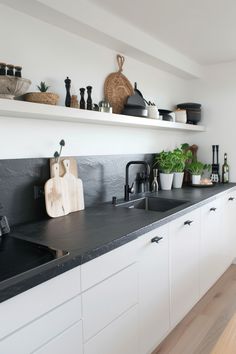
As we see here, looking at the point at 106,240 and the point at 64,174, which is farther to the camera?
the point at 64,174

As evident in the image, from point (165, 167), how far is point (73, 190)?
1236mm

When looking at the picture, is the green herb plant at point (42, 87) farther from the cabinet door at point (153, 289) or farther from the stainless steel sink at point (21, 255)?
the cabinet door at point (153, 289)

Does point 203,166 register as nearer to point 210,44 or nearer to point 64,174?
point 210,44

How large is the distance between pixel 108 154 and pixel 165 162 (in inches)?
29.4

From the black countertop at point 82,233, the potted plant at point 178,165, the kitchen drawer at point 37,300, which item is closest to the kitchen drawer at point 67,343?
the kitchen drawer at point 37,300

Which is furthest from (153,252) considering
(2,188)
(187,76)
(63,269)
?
(187,76)

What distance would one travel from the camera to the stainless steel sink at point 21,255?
1064mm

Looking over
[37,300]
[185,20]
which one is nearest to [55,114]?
[37,300]

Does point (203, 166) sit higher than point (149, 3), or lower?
lower

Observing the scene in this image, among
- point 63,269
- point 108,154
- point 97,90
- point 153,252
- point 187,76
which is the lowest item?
point 153,252

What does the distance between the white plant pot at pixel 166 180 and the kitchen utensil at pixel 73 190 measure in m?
1.14

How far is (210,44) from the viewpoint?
2766mm

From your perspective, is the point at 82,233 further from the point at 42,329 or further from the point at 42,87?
the point at 42,87

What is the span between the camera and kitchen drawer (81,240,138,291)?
1263 mm
